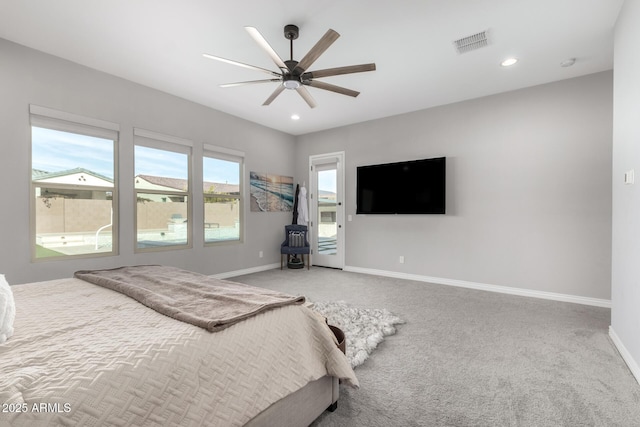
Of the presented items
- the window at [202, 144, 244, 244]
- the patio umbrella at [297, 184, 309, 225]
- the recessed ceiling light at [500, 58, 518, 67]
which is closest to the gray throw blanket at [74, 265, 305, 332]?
the window at [202, 144, 244, 244]

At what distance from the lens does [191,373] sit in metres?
1.02

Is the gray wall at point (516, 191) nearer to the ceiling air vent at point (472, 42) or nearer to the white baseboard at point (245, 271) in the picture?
the ceiling air vent at point (472, 42)

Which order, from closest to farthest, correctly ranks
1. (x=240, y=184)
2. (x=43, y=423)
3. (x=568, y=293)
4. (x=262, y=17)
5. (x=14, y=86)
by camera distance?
(x=43, y=423), (x=262, y=17), (x=14, y=86), (x=568, y=293), (x=240, y=184)

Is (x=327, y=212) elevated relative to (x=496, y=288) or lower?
elevated

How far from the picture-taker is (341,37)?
277cm

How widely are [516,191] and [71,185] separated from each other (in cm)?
550

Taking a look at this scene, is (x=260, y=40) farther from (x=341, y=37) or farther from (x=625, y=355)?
(x=625, y=355)

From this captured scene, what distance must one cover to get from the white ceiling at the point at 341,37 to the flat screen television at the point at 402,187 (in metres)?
1.16


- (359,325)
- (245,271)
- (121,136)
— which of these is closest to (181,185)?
(121,136)

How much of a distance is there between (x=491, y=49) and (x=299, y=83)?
201 centimetres

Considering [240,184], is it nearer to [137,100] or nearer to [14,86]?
[137,100]

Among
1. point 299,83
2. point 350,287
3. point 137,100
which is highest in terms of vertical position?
point 137,100

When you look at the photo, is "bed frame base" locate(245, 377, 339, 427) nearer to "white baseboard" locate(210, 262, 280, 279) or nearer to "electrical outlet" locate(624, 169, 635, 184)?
"electrical outlet" locate(624, 169, 635, 184)

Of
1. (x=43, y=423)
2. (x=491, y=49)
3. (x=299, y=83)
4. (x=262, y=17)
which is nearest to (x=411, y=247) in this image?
(x=491, y=49)
